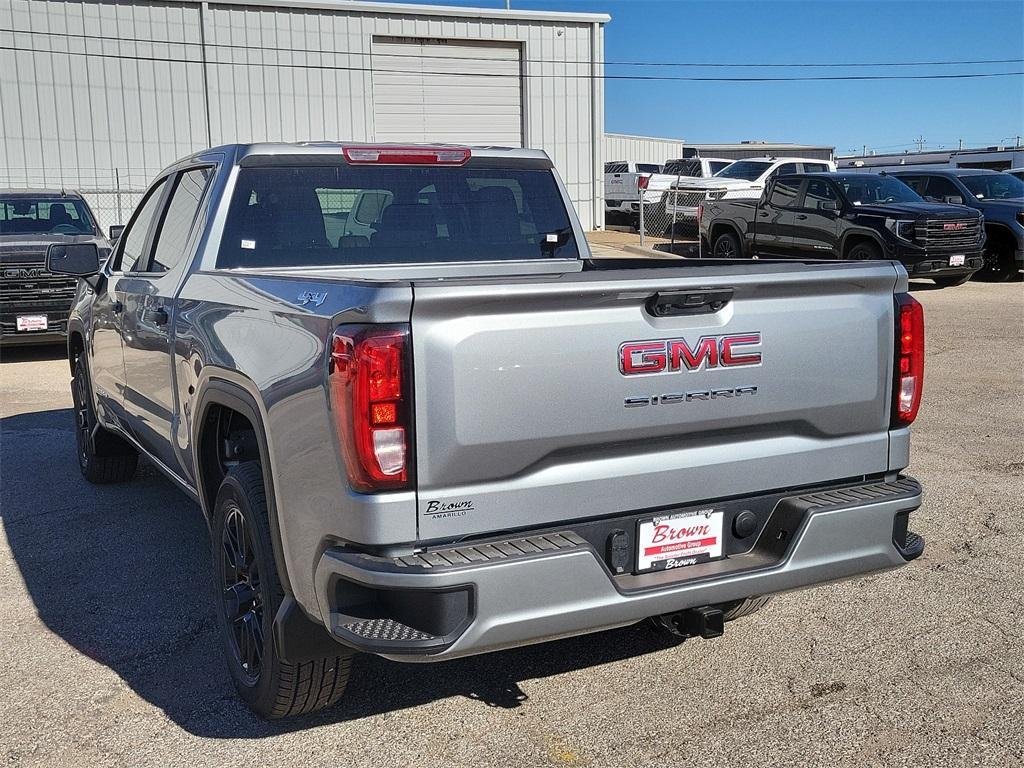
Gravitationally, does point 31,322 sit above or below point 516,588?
below

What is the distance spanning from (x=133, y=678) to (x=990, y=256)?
1753cm

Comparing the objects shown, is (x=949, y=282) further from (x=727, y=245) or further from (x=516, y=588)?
(x=516, y=588)

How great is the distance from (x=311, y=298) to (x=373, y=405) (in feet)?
1.49

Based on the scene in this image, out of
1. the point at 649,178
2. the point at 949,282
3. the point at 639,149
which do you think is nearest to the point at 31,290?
the point at 949,282

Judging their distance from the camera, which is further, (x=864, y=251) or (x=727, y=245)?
(x=727, y=245)

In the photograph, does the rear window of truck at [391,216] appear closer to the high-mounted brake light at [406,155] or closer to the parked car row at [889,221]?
the high-mounted brake light at [406,155]

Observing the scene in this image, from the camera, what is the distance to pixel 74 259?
5.81 metres

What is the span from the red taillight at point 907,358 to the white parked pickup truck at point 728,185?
19178 mm

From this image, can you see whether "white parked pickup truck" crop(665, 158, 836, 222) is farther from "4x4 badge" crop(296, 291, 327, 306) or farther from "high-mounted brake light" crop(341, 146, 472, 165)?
"4x4 badge" crop(296, 291, 327, 306)

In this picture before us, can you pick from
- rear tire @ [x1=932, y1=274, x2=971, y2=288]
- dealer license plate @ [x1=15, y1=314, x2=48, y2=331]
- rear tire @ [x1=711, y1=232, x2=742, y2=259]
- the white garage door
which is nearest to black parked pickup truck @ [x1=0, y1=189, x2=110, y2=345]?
dealer license plate @ [x1=15, y1=314, x2=48, y2=331]

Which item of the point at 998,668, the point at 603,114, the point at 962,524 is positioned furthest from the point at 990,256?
the point at 998,668

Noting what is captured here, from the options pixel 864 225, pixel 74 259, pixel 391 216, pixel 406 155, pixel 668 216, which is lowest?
pixel 668 216

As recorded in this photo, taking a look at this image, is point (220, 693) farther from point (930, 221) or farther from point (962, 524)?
point (930, 221)

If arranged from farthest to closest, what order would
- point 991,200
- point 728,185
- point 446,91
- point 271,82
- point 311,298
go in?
point 446,91 < point 728,185 < point 271,82 < point 991,200 < point 311,298
